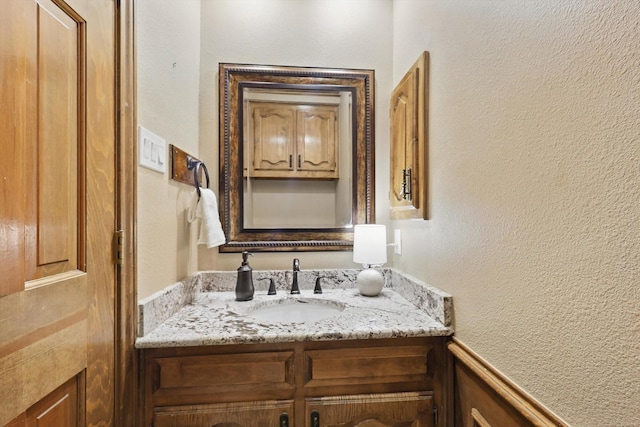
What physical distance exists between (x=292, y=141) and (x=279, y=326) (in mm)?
915

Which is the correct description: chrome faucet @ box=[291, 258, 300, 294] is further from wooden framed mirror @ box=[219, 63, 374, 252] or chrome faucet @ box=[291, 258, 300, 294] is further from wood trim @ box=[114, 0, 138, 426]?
wood trim @ box=[114, 0, 138, 426]

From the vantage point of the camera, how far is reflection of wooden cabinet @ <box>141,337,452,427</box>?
3.22ft

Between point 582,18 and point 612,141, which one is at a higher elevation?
point 582,18

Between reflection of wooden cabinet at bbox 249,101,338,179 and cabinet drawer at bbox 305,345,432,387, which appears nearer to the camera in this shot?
cabinet drawer at bbox 305,345,432,387

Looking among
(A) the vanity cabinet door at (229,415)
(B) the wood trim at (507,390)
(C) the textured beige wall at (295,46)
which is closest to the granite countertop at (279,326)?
(B) the wood trim at (507,390)

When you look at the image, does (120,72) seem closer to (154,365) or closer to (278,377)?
(154,365)

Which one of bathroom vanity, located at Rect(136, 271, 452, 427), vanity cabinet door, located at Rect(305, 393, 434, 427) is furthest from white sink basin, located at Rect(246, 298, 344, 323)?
vanity cabinet door, located at Rect(305, 393, 434, 427)

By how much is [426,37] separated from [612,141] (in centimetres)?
91

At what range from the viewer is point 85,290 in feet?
2.46

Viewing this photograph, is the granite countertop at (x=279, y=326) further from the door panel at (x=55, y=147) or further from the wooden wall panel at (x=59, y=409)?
the door panel at (x=55, y=147)

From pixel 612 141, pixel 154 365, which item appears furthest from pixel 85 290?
pixel 612 141

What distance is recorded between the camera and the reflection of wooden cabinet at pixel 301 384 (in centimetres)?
98

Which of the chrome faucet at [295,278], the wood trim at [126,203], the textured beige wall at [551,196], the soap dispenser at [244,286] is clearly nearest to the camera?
the textured beige wall at [551,196]

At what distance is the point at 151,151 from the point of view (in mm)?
1030
